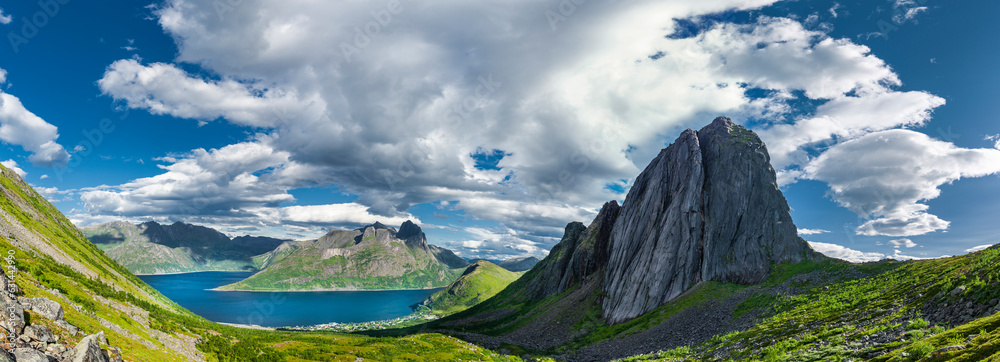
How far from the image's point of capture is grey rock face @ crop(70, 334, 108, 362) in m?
18.8

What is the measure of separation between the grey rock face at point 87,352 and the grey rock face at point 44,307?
9504mm

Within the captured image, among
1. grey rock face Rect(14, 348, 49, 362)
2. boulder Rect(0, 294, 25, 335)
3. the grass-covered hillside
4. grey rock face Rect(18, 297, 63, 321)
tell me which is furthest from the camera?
grey rock face Rect(18, 297, 63, 321)

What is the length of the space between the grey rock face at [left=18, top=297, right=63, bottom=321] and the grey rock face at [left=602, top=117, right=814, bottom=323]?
129044mm

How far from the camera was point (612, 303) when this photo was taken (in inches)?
5394

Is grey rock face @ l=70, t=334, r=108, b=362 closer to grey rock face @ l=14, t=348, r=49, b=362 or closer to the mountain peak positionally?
grey rock face @ l=14, t=348, r=49, b=362

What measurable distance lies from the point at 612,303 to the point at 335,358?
105798mm

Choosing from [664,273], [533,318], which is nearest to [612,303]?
[664,273]

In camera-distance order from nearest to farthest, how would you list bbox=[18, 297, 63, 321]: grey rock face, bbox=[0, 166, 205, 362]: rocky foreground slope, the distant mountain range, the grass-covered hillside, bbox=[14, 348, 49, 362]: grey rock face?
bbox=[14, 348, 49, 362]: grey rock face, bbox=[0, 166, 205, 362]: rocky foreground slope, the grass-covered hillside, bbox=[18, 297, 63, 321]: grey rock face, the distant mountain range

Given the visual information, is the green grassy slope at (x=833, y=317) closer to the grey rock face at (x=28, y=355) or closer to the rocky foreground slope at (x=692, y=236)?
the rocky foreground slope at (x=692, y=236)

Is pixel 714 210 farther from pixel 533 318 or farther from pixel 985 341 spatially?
pixel 985 341

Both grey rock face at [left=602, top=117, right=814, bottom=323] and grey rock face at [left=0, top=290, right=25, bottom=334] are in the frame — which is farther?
grey rock face at [left=602, top=117, right=814, bottom=323]

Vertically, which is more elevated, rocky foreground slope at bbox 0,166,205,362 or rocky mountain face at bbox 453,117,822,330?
rocky mountain face at bbox 453,117,822,330

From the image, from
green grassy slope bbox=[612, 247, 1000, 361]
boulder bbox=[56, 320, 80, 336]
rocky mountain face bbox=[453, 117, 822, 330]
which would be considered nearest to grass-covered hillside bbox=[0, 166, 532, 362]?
boulder bbox=[56, 320, 80, 336]

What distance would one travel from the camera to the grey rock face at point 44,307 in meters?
24.3
